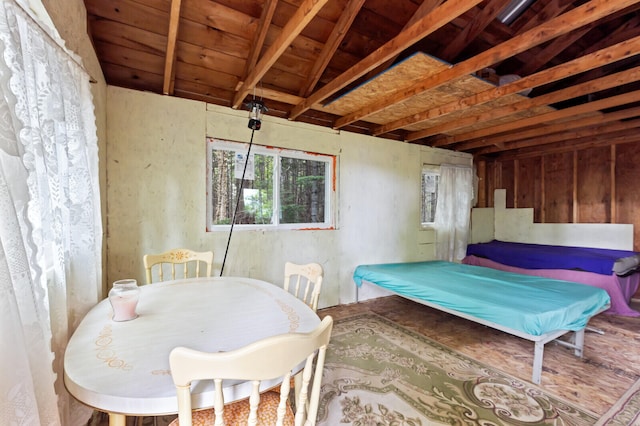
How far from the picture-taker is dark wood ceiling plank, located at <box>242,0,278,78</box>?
2.09m

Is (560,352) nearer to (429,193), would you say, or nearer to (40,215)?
(429,193)

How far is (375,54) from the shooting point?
6.76 feet

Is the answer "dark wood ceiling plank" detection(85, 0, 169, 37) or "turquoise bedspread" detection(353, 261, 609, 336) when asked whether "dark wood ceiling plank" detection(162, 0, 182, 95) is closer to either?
"dark wood ceiling plank" detection(85, 0, 169, 37)

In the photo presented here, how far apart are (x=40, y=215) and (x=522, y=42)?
266 cm

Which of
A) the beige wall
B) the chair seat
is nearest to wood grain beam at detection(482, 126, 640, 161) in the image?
the beige wall

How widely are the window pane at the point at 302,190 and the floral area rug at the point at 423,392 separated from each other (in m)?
1.54

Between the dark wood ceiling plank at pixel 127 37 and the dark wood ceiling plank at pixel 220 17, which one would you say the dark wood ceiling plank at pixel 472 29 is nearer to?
the dark wood ceiling plank at pixel 220 17

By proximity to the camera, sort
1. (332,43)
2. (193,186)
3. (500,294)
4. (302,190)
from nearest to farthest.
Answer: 1. (332,43)
2. (500,294)
3. (193,186)
4. (302,190)

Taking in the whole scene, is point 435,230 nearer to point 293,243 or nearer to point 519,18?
point 293,243

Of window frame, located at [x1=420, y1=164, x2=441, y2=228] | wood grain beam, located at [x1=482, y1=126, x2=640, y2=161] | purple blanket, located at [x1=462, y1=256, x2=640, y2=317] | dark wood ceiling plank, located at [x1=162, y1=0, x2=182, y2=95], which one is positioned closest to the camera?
dark wood ceiling plank, located at [x1=162, y1=0, x2=182, y2=95]

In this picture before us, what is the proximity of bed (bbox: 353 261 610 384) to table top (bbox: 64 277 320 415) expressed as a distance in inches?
68.0

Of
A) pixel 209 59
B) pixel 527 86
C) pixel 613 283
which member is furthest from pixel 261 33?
pixel 613 283

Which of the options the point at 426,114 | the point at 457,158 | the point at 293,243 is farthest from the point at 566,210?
the point at 293,243

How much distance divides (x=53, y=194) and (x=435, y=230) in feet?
15.1
